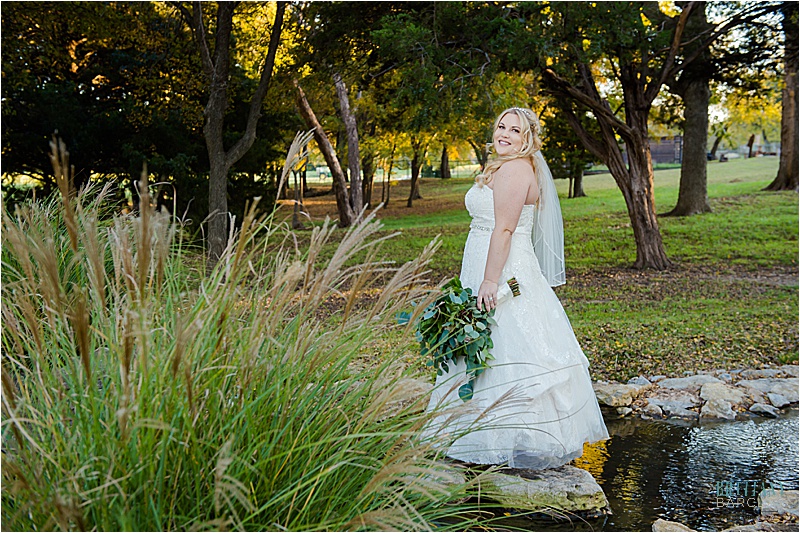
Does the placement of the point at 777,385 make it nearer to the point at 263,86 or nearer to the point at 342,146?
the point at 263,86

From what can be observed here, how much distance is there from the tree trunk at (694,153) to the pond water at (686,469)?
42.3ft

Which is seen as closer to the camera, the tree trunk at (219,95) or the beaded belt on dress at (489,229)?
the beaded belt on dress at (489,229)

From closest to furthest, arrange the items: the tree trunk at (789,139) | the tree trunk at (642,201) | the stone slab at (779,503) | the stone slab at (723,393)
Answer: the stone slab at (779,503), the stone slab at (723,393), the tree trunk at (642,201), the tree trunk at (789,139)

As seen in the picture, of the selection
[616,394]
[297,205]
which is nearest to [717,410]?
[616,394]

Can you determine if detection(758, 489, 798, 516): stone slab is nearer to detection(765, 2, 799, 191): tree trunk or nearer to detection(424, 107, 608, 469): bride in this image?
detection(424, 107, 608, 469): bride

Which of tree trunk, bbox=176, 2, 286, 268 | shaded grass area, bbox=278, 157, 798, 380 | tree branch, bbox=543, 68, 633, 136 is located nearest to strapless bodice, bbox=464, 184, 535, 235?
shaded grass area, bbox=278, 157, 798, 380

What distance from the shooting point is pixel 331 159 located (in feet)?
61.7

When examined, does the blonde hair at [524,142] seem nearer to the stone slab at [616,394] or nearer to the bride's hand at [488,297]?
the bride's hand at [488,297]

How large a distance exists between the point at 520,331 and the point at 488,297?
0.30 meters

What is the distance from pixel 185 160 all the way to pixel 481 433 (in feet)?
34.7

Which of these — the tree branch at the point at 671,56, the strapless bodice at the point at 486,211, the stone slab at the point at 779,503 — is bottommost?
the stone slab at the point at 779,503

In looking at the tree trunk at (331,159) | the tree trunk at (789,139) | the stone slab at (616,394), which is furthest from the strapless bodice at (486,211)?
the tree trunk at (789,139)

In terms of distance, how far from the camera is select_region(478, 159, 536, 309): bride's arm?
393cm

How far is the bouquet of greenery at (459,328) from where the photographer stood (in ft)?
12.1
